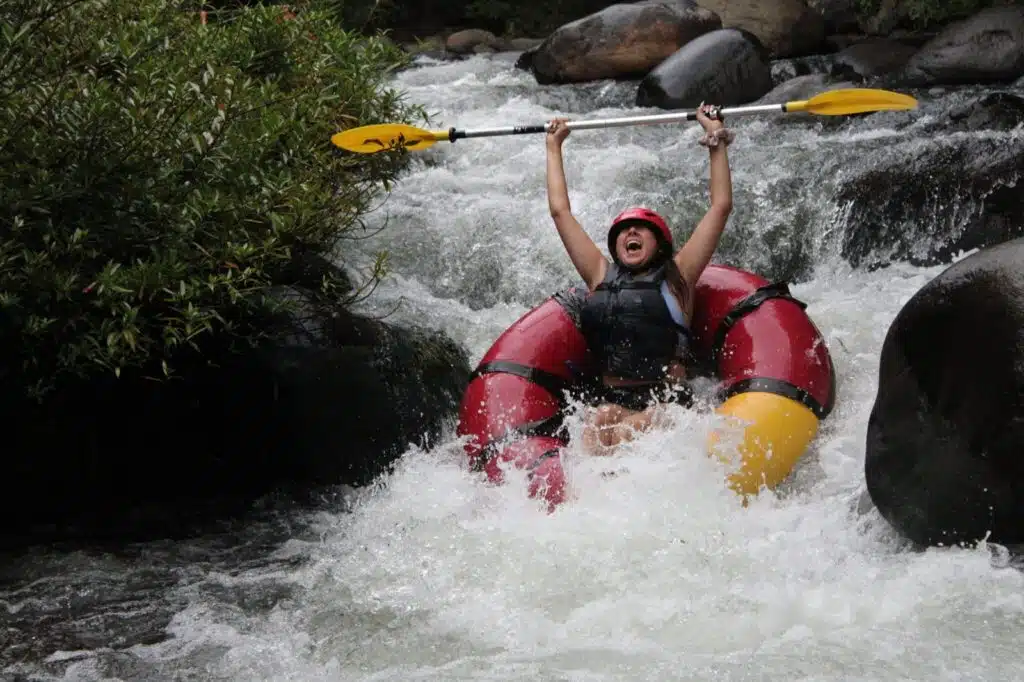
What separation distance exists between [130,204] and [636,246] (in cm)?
196

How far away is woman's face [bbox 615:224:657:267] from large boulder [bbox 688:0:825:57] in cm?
744

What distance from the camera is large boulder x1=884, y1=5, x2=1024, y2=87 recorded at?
945cm

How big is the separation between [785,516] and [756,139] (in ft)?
16.9

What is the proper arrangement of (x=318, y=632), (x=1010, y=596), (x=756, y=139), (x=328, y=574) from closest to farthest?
(x=1010, y=596) < (x=318, y=632) < (x=328, y=574) < (x=756, y=139)

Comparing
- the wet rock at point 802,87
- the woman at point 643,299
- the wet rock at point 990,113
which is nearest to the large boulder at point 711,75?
the wet rock at point 802,87

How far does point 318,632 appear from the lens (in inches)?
136

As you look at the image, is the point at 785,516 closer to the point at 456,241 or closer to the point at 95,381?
the point at 95,381

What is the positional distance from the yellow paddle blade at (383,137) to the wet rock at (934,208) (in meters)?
2.78

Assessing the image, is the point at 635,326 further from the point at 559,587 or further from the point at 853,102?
the point at 853,102

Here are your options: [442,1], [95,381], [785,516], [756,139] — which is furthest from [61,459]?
[442,1]

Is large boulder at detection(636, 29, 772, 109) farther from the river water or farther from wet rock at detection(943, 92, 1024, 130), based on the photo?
the river water

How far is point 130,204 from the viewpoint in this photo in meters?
4.25

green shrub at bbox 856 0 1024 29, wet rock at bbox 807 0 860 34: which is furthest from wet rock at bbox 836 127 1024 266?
wet rock at bbox 807 0 860 34

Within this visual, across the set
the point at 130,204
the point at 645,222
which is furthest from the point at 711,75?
the point at 130,204
